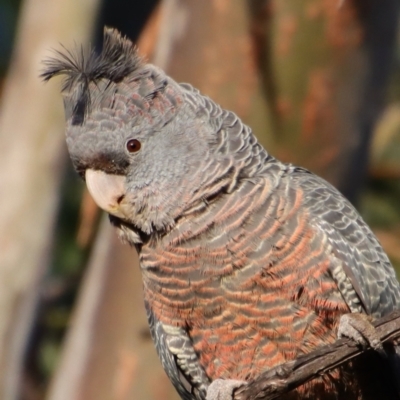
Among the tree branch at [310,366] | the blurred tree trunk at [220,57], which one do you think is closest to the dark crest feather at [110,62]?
the blurred tree trunk at [220,57]

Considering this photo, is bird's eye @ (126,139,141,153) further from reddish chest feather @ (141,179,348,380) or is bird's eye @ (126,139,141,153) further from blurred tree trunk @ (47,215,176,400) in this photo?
blurred tree trunk @ (47,215,176,400)

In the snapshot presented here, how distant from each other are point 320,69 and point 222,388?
9.07 ft

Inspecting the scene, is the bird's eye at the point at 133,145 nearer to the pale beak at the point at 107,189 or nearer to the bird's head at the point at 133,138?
the bird's head at the point at 133,138

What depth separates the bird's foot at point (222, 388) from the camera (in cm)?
417

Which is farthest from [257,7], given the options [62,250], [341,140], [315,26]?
[62,250]

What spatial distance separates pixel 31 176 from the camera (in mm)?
6598

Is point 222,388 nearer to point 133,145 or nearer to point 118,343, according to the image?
point 133,145

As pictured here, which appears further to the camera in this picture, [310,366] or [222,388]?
[222,388]

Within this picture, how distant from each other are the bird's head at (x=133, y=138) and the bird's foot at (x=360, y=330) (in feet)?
3.28

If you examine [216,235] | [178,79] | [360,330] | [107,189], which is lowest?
[360,330]

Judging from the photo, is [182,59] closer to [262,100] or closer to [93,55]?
[262,100]

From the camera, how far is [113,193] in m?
4.24

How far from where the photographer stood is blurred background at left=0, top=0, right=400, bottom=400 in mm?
6055

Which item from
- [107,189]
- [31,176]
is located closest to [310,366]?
[107,189]
